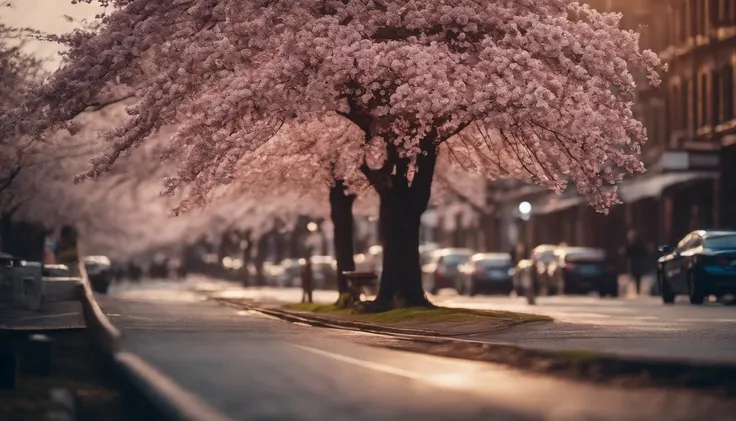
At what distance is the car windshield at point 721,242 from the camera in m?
41.3

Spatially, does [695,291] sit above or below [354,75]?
below

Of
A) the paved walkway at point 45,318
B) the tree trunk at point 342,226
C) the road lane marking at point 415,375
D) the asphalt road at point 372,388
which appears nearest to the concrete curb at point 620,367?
the asphalt road at point 372,388

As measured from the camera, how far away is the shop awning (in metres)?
62.6

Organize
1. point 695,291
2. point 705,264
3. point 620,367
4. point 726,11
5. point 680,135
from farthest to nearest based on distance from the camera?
point 680,135 < point 726,11 < point 695,291 < point 705,264 < point 620,367

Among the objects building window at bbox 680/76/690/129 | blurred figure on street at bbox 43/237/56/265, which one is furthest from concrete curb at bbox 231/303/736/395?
blurred figure on street at bbox 43/237/56/265

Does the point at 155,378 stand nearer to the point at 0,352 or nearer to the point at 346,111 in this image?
the point at 0,352

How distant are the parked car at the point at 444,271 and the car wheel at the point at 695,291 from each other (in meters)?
21.6

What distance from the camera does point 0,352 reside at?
19.6 metres

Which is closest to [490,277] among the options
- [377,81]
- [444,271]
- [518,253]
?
[518,253]

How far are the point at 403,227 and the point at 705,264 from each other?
8502mm

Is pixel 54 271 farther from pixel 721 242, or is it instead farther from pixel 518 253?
pixel 721 242

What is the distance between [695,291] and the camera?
4225 cm

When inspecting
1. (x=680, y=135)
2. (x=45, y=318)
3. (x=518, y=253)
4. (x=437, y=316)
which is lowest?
(x=45, y=318)

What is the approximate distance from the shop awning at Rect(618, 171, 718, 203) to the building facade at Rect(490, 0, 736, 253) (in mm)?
36
